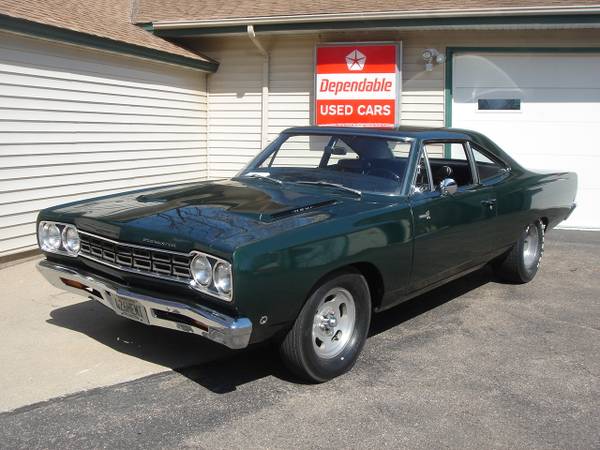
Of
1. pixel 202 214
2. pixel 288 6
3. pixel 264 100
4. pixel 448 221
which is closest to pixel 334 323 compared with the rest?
pixel 202 214

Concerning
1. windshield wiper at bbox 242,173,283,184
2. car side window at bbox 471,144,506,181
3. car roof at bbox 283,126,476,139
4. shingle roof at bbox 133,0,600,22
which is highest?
shingle roof at bbox 133,0,600,22

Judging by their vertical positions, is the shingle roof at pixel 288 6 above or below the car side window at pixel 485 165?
A: above

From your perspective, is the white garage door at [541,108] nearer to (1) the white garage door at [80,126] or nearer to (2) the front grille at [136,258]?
(1) the white garage door at [80,126]

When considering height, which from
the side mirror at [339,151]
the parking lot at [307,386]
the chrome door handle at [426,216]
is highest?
the side mirror at [339,151]

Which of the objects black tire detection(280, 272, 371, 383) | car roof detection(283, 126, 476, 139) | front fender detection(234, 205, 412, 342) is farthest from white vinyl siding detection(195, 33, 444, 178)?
black tire detection(280, 272, 371, 383)

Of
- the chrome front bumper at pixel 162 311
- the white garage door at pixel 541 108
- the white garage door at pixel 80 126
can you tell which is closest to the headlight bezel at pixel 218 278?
the chrome front bumper at pixel 162 311

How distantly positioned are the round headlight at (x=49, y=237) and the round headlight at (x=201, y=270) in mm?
1317

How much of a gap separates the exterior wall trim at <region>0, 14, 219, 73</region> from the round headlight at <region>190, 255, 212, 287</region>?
4341mm

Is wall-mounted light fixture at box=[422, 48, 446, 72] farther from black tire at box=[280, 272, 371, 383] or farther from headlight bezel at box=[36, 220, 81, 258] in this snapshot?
headlight bezel at box=[36, 220, 81, 258]

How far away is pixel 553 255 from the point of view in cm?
770

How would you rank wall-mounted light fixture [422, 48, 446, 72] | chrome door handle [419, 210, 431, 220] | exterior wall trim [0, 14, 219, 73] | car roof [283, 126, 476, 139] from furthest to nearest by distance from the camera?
wall-mounted light fixture [422, 48, 446, 72], exterior wall trim [0, 14, 219, 73], car roof [283, 126, 476, 139], chrome door handle [419, 210, 431, 220]

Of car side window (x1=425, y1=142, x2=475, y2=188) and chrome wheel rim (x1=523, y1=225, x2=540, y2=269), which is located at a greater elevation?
car side window (x1=425, y1=142, x2=475, y2=188)

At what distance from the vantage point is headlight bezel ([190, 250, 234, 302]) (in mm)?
3205

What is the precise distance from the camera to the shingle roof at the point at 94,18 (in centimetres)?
694
